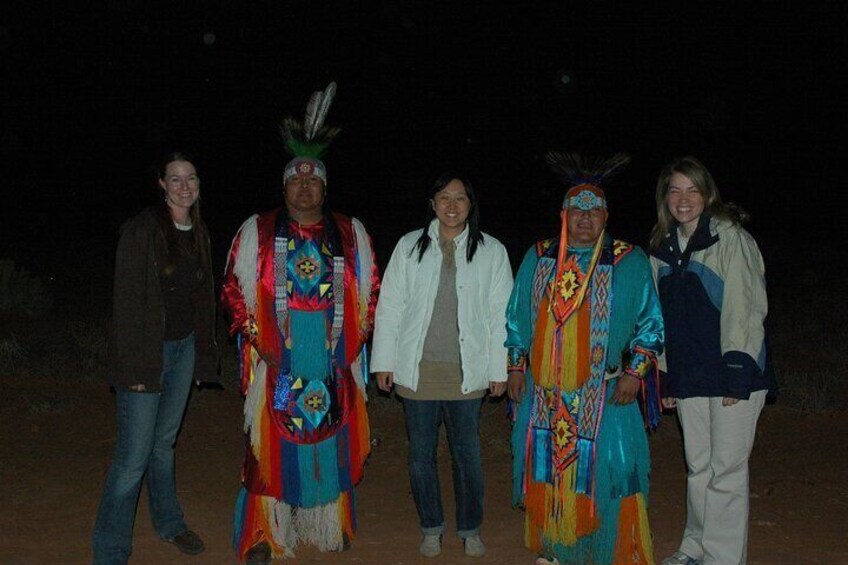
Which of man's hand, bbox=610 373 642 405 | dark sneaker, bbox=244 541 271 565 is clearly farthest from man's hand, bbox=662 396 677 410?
dark sneaker, bbox=244 541 271 565

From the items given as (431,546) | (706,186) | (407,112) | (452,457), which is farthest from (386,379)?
(407,112)

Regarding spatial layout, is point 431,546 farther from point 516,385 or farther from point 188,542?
point 188,542

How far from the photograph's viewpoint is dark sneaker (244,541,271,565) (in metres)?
4.94

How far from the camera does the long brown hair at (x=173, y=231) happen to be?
Result: 457 centimetres

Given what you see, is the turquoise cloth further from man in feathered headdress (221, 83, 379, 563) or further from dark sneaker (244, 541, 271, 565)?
dark sneaker (244, 541, 271, 565)

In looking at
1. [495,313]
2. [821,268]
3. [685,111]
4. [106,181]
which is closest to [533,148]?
[685,111]

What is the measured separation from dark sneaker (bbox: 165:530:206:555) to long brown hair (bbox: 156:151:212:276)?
57.7 inches

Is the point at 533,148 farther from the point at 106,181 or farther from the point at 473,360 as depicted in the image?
the point at 473,360

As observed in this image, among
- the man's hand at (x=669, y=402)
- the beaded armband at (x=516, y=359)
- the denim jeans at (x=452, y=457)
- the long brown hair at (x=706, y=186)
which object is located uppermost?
the long brown hair at (x=706, y=186)

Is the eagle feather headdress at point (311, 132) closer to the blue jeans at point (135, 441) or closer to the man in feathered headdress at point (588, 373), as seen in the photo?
the blue jeans at point (135, 441)

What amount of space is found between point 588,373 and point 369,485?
2.26 meters

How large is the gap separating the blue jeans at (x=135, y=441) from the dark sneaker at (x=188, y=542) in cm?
42

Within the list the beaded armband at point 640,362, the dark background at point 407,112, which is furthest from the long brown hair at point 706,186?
the dark background at point 407,112

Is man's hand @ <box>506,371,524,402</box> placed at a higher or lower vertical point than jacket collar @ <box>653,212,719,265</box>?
lower
